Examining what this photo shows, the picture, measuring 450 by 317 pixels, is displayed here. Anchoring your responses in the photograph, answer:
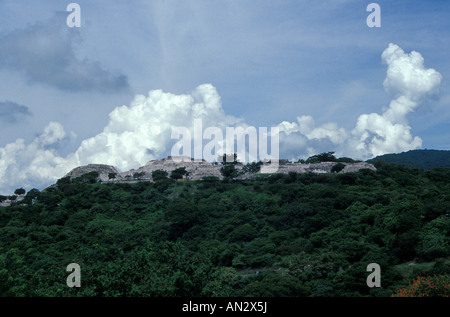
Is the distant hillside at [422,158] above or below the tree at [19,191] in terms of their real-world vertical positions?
above

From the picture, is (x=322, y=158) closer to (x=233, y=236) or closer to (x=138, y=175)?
(x=138, y=175)

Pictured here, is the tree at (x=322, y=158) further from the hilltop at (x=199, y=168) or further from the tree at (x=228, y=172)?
the tree at (x=228, y=172)

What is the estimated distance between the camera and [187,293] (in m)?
19.5

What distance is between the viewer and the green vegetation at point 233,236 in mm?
21297

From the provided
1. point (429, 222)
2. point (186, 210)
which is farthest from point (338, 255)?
point (186, 210)

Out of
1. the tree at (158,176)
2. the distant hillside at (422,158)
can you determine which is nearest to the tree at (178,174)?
the tree at (158,176)

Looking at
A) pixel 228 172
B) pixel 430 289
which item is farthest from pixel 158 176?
pixel 430 289

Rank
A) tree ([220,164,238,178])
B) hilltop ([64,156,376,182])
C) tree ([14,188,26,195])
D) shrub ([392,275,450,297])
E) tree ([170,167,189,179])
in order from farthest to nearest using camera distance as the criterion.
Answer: tree ([170,167,189,179]) < tree ([220,164,238,178]) < tree ([14,188,26,195]) < hilltop ([64,156,376,182]) < shrub ([392,275,450,297])

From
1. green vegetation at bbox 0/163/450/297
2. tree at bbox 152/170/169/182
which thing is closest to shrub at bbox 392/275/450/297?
green vegetation at bbox 0/163/450/297

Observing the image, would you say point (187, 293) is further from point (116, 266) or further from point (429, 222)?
point (429, 222)

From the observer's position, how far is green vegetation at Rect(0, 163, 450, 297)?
21297 mm

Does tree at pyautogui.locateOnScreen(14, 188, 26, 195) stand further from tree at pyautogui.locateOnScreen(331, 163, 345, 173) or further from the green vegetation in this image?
tree at pyautogui.locateOnScreen(331, 163, 345, 173)

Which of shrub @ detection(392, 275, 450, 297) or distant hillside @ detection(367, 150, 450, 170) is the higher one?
distant hillside @ detection(367, 150, 450, 170)

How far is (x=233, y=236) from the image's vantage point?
43094mm
